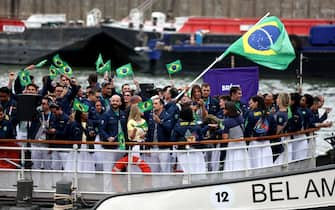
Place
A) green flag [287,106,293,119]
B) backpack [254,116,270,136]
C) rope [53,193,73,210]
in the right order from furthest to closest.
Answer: green flag [287,106,293,119], backpack [254,116,270,136], rope [53,193,73,210]

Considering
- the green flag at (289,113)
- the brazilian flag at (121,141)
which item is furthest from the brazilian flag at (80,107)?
the green flag at (289,113)

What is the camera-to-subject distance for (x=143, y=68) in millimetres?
50062

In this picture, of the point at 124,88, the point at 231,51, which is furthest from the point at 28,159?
the point at 231,51

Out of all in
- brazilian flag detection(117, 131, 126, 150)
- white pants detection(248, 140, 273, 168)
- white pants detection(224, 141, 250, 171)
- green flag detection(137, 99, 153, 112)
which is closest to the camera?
brazilian flag detection(117, 131, 126, 150)

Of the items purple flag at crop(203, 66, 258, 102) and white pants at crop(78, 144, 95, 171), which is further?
purple flag at crop(203, 66, 258, 102)

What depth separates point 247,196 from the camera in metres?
12.1

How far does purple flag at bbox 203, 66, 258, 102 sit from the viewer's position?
14.5m

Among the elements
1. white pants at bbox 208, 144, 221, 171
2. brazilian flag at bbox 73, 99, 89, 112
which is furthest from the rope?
white pants at bbox 208, 144, 221, 171

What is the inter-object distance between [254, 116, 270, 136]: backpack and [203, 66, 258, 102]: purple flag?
5.06 feet

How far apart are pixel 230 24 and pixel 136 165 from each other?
39605 mm

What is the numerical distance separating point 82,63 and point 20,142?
3873 cm

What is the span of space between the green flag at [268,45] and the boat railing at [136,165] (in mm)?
1744

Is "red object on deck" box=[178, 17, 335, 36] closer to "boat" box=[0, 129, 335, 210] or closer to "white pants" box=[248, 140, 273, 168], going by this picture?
"white pants" box=[248, 140, 273, 168]

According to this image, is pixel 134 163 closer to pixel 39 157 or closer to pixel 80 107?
pixel 80 107
